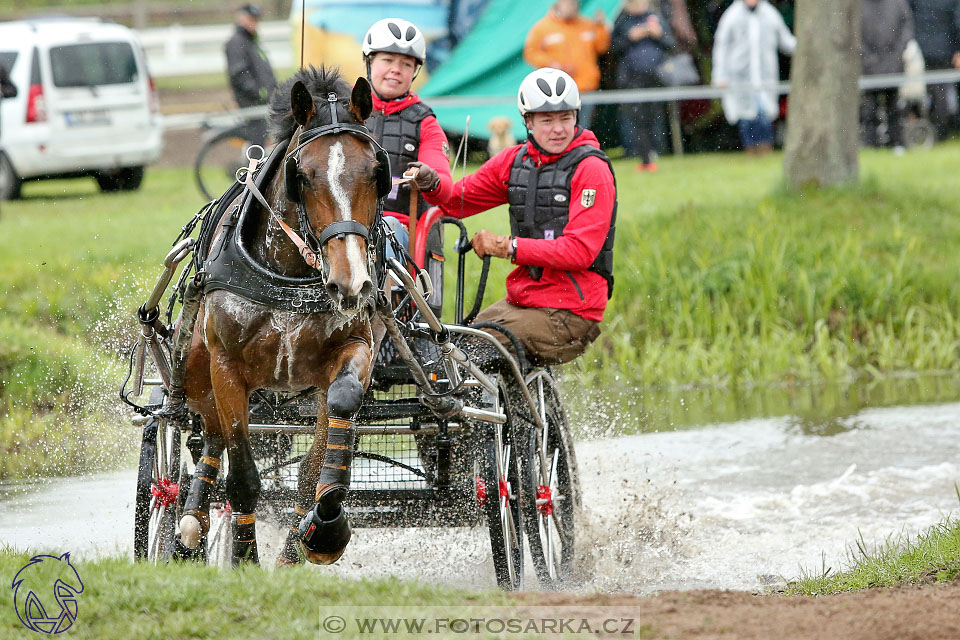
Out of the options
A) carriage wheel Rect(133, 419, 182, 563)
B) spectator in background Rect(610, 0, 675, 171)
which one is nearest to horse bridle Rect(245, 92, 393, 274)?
carriage wheel Rect(133, 419, 182, 563)

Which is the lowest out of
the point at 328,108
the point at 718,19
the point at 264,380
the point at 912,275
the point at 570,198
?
the point at 912,275

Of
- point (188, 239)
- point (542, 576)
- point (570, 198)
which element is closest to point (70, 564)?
point (188, 239)

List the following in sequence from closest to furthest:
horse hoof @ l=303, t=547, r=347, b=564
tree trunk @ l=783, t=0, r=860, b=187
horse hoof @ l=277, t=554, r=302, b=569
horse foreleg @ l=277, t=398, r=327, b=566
→ 1. horse hoof @ l=303, t=547, r=347, b=564
2. horse foreleg @ l=277, t=398, r=327, b=566
3. horse hoof @ l=277, t=554, r=302, b=569
4. tree trunk @ l=783, t=0, r=860, b=187

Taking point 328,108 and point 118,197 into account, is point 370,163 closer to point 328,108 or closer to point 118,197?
point 328,108

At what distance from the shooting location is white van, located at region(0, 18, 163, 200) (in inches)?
606

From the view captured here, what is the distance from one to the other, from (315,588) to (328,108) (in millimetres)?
1731

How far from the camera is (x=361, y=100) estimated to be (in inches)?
186

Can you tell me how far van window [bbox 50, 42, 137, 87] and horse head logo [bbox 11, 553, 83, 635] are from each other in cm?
1238

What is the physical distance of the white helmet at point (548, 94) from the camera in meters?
5.95

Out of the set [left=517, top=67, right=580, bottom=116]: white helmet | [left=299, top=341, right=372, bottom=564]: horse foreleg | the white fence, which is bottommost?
[left=299, top=341, right=372, bottom=564]: horse foreleg

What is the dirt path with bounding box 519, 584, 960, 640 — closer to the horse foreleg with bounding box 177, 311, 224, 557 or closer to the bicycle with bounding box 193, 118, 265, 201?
the horse foreleg with bounding box 177, 311, 224, 557

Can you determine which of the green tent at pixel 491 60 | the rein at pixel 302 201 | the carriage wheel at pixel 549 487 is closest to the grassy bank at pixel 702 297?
the green tent at pixel 491 60

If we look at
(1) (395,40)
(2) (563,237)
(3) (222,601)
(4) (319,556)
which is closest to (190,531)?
(4) (319,556)

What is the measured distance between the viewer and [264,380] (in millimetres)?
4941
